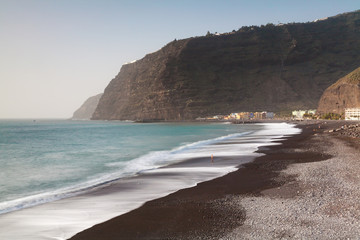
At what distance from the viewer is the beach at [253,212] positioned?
8.09 meters

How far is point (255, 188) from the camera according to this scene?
13.0 meters

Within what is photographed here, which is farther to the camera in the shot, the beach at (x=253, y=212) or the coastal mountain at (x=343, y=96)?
the coastal mountain at (x=343, y=96)

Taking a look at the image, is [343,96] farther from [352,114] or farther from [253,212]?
[253,212]

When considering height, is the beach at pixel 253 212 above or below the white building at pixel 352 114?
above

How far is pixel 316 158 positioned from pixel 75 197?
1599 centimetres

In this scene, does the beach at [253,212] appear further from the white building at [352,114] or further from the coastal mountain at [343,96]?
the coastal mountain at [343,96]

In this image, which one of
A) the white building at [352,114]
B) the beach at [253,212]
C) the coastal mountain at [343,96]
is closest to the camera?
the beach at [253,212]

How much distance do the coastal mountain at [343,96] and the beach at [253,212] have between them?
4692 inches

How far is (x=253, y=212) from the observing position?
31.6 feet

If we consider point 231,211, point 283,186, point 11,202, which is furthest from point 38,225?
point 283,186

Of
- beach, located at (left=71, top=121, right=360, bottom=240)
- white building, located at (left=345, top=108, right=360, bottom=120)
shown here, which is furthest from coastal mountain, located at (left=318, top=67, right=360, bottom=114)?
beach, located at (left=71, top=121, right=360, bottom=240)

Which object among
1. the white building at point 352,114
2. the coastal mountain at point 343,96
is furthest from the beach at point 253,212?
the coastal mountain at point 343,96

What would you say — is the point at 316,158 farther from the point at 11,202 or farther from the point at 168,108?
the point at 168,108

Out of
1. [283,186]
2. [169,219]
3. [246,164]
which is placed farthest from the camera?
[246,164]
